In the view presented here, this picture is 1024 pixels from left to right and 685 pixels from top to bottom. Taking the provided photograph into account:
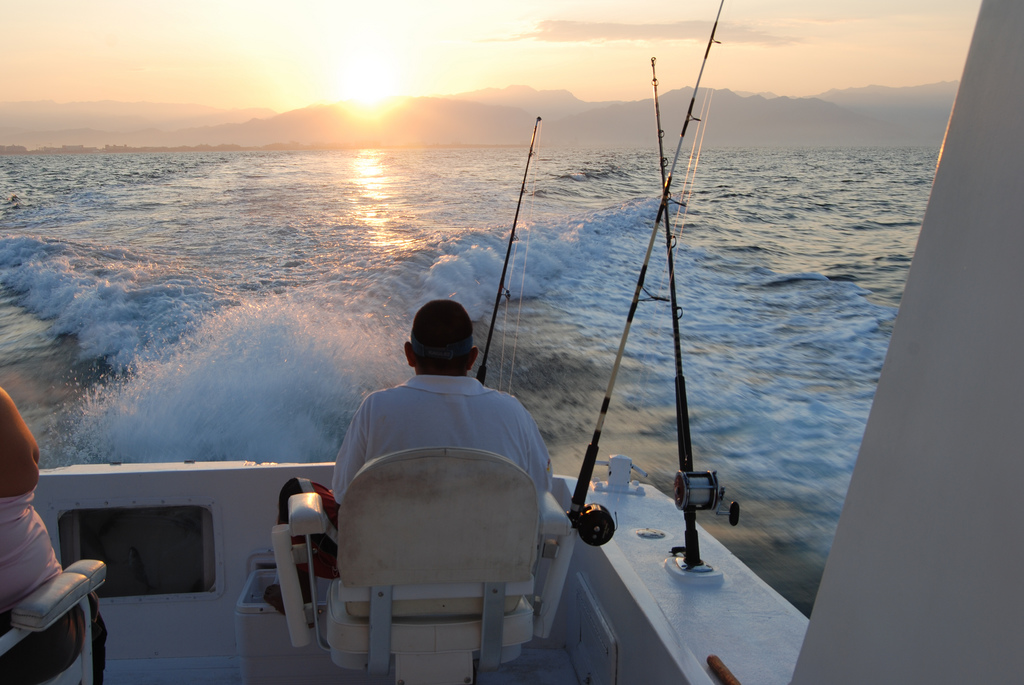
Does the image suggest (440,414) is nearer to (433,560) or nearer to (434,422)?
(434,422)

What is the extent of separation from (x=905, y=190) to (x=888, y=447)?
18953 mm

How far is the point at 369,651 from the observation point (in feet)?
3.77

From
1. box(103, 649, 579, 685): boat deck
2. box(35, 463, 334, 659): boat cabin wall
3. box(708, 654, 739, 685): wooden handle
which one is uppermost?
box(708, 654, 739, 685): wooden handle

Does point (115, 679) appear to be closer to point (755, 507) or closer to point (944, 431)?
point (944, 431)

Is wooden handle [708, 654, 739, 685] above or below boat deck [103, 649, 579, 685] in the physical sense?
above

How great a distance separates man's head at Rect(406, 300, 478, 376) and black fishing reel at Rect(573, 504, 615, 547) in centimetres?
42

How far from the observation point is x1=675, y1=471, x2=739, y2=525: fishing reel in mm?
1619

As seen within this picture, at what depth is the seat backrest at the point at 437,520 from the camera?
3.44 feet

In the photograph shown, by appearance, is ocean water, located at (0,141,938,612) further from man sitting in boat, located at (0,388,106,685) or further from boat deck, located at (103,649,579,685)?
man sitting in boat, located at (0,388,106,685)

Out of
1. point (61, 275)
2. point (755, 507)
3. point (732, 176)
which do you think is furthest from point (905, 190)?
point (61, 275)

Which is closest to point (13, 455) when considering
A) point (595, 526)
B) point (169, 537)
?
point (169, 537)

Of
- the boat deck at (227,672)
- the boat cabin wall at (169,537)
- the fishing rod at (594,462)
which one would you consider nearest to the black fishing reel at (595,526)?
the fishing rod at (594,462)

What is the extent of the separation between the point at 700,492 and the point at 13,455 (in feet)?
4.38

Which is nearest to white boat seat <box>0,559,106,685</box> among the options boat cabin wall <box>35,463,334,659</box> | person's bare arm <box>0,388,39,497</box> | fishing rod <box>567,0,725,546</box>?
person's bare arm <box>0,388,39,497</box>
